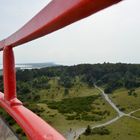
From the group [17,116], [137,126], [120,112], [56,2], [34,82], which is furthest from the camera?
[34,82]

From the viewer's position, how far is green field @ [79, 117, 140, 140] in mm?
51562

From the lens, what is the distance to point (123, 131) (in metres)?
54.7

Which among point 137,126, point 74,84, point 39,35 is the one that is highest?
point 39,35

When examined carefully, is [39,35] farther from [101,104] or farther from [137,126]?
[101,104]

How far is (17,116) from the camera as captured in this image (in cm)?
168

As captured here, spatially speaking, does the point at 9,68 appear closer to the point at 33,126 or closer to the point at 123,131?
the point at 33,126

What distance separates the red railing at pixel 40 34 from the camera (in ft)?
2.80

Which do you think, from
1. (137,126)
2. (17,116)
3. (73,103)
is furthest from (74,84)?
(17,116)

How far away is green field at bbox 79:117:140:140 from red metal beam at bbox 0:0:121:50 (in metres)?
50.1

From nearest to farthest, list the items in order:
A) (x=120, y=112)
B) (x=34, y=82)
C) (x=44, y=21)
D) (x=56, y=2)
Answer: (x=56, y=2)
(x=44, y=21)
(x=120, y=112)
(x=34, y=82)

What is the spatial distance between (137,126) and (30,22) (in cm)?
5851

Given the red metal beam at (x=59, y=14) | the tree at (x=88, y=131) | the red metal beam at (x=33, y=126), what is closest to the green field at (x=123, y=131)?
the tree at (x=88, y=131)

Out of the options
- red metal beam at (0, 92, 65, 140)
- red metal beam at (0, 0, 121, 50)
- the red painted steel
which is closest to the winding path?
the red painted steel

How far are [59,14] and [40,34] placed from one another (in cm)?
34
